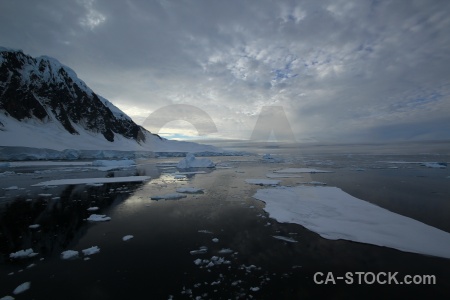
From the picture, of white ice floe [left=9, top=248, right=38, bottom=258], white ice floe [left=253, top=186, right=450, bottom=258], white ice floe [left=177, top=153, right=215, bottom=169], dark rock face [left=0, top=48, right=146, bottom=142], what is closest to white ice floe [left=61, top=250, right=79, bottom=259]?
white ice floe [left=9, top=248, right=38, bottom=258]

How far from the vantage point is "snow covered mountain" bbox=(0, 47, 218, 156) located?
4184 cm

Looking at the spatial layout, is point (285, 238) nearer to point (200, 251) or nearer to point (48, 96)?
point (200, 251)

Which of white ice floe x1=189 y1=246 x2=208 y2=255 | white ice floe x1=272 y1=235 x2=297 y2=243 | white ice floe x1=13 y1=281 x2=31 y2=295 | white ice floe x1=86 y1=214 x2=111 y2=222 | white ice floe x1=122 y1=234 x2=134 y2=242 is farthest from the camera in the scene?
white ice floe x1=86 y1=214 x2=111 y2=222

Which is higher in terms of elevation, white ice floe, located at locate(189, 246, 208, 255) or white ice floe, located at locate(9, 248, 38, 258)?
white ice floe, located at locate(189, 246, 208, 255)

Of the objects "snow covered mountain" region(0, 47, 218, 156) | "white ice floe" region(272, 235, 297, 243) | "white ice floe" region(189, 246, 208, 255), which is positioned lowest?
"white ice floe" region(189, 246, 208, 255)

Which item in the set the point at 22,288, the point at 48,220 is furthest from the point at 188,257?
the point at 48,220

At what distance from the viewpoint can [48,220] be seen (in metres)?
7.35

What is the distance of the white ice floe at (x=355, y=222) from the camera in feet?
18.4

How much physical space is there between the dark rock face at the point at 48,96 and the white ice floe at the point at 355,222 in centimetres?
5563

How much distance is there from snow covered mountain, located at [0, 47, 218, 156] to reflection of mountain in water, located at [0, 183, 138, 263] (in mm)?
33289

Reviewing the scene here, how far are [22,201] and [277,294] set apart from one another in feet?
35.1

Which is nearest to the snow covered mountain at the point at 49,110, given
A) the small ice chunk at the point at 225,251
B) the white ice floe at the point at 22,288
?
the white ice floe at the point at 22,288

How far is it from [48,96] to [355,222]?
219ft

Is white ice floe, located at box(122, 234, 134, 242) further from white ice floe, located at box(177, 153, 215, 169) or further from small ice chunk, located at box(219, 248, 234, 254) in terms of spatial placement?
white ice floe, located at box(177, 153, 215, 169)
